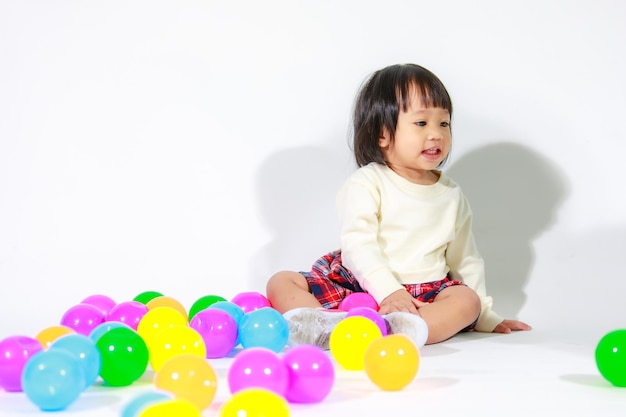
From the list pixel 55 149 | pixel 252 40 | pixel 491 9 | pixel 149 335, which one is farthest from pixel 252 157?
pixel 149 335

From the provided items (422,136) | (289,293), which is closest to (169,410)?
(289,293)

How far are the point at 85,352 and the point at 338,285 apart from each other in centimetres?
115

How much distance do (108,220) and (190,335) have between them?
148cm

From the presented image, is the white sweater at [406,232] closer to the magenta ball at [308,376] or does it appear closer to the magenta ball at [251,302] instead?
the magenta ball at [251,302]

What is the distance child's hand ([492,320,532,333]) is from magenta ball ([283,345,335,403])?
1.10 m

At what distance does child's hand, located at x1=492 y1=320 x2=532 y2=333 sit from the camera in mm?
2561

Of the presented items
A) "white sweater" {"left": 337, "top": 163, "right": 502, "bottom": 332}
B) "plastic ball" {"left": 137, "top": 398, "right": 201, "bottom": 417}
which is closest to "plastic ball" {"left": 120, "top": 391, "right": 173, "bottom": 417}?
"plastic ball" {"left": 137, "top": 398, "right": 201, "bottom": 417}

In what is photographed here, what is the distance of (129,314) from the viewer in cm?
229

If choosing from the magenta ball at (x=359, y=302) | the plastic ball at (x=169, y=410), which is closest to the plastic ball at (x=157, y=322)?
the magenta ball at (x=359, y=302)

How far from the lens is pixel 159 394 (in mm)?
1290

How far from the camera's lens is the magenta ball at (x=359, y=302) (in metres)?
2.45

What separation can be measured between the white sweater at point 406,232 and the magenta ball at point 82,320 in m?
0.75

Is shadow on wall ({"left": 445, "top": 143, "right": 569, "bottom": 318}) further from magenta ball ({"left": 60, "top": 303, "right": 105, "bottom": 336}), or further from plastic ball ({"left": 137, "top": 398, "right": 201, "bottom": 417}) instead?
plastic ball ({"left": 137, "top": 398, "right": 201, "bottom": 417})

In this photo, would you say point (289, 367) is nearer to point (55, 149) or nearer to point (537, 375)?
point (537, 375)
